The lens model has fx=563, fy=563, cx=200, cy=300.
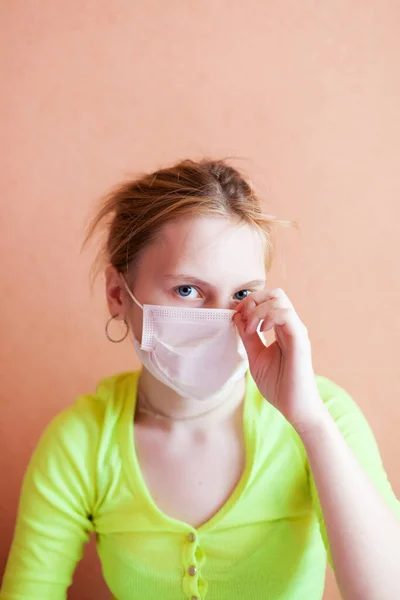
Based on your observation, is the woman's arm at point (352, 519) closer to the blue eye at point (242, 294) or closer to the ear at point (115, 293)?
the blue eye at point (242, 294)

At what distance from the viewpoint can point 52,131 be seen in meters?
1.34

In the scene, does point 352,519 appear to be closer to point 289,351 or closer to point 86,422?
point 289,351

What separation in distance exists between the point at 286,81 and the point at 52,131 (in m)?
0.56

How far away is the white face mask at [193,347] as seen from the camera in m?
0.97

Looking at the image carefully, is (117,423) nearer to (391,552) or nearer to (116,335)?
(116,335)

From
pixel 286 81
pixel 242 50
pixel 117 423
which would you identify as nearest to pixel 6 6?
pixel 242 50

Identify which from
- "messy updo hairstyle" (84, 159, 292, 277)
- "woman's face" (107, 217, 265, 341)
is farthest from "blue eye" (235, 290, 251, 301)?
"messy updo hairstyle" (84, 159, 292, 277)

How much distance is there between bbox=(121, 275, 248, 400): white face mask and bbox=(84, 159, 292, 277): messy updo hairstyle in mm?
142

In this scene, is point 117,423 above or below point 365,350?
below

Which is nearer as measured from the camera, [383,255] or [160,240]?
[160,240]

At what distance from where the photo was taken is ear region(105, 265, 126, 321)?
109 centimetres

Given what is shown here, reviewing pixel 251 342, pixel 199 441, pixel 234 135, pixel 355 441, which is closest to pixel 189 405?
pixel 199 441

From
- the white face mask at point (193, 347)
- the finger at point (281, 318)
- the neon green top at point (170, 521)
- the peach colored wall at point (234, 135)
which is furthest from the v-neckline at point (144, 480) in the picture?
the peach colored wall at point (234, 135)

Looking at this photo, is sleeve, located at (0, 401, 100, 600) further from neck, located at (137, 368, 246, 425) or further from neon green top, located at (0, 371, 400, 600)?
neck, located at (137, 368, 246, 425)
